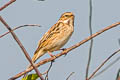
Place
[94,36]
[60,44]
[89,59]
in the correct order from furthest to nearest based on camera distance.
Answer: [60,44] < [94,36] < [89,59]

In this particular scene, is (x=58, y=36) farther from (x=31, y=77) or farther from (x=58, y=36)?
(x=31, y=77)

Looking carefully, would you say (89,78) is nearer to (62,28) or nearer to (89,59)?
(89,59)

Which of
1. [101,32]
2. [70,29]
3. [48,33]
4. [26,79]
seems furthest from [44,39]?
[101,32]

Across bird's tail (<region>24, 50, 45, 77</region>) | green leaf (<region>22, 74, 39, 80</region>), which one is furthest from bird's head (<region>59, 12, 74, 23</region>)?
green leaf (<region>22, 74, 39, 80</region>)

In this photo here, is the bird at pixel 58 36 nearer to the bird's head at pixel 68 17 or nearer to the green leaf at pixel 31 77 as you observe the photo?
the bird's head at pixel 68 17

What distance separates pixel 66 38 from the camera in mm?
6090

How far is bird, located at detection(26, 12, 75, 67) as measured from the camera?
6.15 meters

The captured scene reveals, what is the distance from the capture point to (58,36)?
6.38 meters

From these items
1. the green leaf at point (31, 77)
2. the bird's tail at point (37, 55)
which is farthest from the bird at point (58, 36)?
the green leaf at point (31, 77)

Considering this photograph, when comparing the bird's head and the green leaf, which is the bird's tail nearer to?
the bird's head

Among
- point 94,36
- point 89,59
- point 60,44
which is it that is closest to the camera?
point 89,59

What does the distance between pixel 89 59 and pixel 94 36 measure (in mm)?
327

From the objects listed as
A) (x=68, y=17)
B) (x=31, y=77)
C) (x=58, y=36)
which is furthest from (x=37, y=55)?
(x=31, y=77)

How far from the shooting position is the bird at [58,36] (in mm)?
6152
